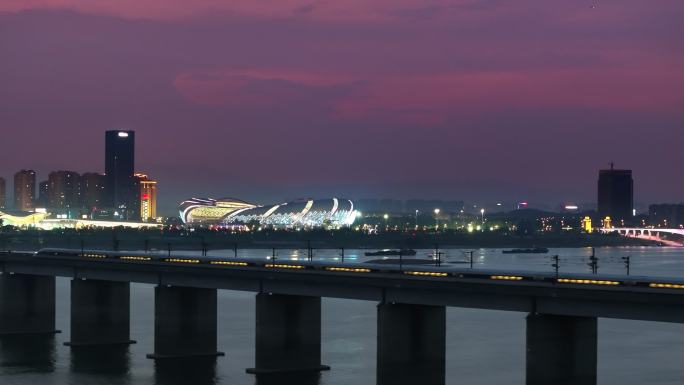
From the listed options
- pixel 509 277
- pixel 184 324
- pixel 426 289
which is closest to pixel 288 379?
pixel 426 289


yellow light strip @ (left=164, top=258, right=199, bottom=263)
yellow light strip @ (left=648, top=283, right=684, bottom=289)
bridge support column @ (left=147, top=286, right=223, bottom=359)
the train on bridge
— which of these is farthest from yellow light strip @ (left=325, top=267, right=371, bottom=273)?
yellow light strip @ (left=648, top=283, right=684, bottom=289)

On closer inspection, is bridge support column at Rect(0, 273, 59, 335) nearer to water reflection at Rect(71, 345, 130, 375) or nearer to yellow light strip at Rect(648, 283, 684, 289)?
water reflection at Rect(71, 345, 130, 375)

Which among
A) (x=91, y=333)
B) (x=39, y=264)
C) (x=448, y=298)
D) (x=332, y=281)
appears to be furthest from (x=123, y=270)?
(x=448, y=298)

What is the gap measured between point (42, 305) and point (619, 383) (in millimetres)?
40942

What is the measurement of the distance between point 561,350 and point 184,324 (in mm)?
26855

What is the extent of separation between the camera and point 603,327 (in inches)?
3826

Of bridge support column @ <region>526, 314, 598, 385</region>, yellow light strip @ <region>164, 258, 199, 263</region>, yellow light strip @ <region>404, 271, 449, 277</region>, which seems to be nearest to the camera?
bridge support column @ <region>526, 314, 598, 385</region>

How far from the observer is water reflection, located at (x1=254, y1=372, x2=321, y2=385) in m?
62.2

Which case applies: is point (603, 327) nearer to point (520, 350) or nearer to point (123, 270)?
point (520, 350)

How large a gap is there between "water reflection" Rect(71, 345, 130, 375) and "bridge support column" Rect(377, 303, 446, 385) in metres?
17.7

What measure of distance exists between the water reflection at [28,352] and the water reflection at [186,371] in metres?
6.45

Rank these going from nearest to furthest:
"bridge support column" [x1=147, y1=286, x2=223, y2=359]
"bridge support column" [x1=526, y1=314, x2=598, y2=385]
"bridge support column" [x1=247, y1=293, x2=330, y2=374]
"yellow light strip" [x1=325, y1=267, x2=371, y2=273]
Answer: "bridge support column" [x1=526, y1=314, x2=598, y2=385]
"yellow light strip" [x1=325, y1=267, x2=371, y2=273]
"bridge support column" [x1=247, y1=293, x2=330, y2=374]
"bridge support column" [x1=147, y1=286, x2=223, y2=359]

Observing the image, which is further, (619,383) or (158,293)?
(158,293)

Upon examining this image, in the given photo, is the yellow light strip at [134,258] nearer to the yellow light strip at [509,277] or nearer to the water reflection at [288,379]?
the water reflection at [288,379]
